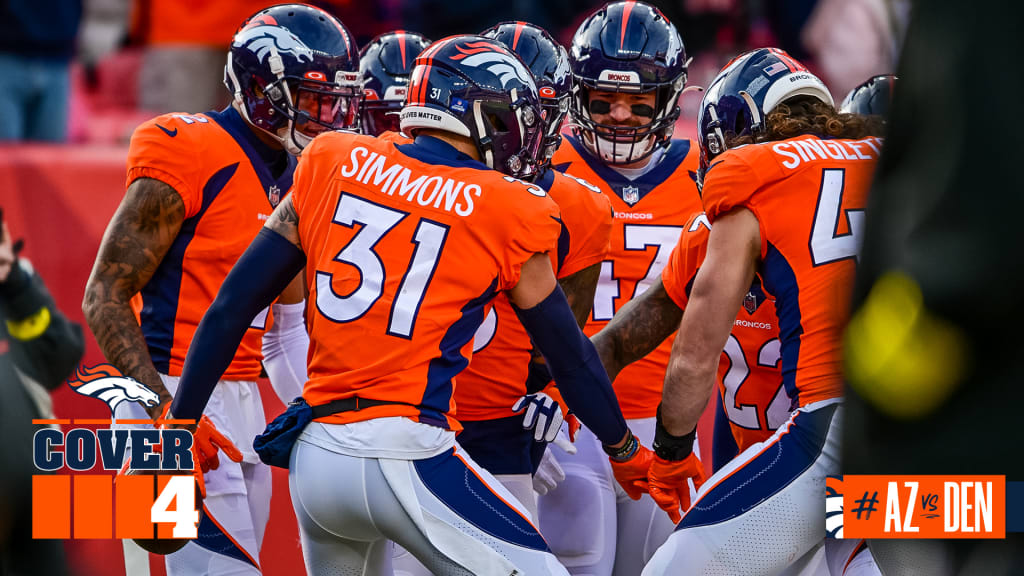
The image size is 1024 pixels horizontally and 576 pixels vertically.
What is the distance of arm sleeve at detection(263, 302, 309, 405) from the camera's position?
4242mm

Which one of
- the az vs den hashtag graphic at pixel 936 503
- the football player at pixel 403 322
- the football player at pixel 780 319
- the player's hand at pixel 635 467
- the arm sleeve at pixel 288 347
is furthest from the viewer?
the arm sleeve at pixel 288 347

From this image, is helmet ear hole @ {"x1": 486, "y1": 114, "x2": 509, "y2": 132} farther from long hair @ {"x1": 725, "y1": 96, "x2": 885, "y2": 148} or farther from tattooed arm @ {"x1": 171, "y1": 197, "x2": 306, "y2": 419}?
long hair @ {"x1": 725, "y1": 96, "x2": 885, "y2": 148}

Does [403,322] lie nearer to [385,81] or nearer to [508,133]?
[508,133]

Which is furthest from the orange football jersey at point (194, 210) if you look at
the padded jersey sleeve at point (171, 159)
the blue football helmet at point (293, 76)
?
the blue football helmet at point (293, 76)

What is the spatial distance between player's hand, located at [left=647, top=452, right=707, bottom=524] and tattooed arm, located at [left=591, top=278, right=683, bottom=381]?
0.39 metres

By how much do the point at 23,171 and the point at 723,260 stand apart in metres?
3.55

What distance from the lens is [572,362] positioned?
292 cm

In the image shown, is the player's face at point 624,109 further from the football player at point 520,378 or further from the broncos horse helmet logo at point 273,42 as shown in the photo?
the broncos horse helmet logo at point 273,42

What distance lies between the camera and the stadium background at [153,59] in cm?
498

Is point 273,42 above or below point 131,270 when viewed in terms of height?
above

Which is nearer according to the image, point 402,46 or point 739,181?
point 739,181

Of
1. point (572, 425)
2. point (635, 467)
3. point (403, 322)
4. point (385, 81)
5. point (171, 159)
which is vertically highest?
point (385, 81)

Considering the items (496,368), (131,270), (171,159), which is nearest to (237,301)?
(131,270)

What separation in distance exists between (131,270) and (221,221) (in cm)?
32
